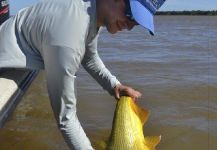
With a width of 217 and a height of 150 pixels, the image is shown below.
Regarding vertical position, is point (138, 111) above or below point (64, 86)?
below

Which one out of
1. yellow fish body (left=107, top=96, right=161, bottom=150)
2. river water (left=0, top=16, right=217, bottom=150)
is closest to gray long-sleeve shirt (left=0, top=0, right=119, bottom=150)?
yellow fish body (left=107, top=96, right=161, bottom=150)

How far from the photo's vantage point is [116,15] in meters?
2.97

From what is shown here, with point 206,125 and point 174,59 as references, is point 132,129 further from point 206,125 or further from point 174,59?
point 174,59

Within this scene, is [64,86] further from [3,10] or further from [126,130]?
[3,10]

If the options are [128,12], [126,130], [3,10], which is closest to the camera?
[128,12]

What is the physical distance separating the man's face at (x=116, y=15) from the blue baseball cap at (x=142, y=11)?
0.12ft

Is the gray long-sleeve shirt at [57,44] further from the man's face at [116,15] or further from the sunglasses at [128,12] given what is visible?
the sunglasses at [128,12]

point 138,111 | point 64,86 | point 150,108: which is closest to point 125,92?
point 138,111

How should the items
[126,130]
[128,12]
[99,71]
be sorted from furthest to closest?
[99,71] < [126,130] < [128,12]

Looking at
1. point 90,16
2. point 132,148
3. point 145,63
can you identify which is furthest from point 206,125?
point 145,63

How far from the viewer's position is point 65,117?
3125 millimetres

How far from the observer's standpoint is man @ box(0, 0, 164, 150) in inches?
113

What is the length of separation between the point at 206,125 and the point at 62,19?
3866mm

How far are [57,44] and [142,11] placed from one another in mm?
561
